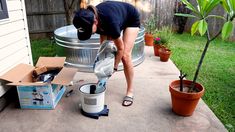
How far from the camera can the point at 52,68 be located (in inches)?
102

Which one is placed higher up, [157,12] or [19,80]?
[157,12]

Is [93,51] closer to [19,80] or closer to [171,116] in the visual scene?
[19,80]

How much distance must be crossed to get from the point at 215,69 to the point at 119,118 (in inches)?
83.4

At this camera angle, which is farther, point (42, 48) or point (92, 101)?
point (42, 48)

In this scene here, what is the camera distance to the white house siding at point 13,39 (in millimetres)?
2193

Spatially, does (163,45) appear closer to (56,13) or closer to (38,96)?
(38,96)

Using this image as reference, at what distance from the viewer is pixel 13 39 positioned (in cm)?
238

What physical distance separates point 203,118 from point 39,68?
1.87 m

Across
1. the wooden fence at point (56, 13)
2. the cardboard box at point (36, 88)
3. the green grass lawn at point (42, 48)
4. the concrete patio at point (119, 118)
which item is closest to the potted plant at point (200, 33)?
the concrete patio at point (119, 118)

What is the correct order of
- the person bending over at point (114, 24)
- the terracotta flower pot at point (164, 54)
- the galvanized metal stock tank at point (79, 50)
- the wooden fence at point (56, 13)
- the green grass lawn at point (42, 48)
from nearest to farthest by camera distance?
the person bending over at point (114, 24) < the galvanized metal stock tank at point (79, 50) < the terracotta flower pot at point (164, 54) < the green grass lawn at point (42, 48) < the wooden fence at point (56, 13)

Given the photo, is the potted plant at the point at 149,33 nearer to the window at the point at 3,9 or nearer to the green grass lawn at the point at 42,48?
the green grass lawn at the point at 42,48

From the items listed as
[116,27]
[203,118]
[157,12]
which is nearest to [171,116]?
[203,118]

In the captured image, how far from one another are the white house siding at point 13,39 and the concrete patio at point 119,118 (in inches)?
16.5

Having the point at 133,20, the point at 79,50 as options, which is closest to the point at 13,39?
the point at 79,50
